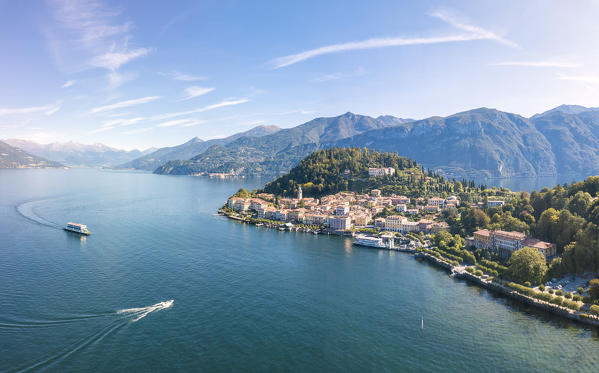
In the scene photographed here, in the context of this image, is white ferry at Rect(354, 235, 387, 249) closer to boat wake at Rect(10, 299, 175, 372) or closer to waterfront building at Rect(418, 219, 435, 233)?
waterfront building at Rect(418, 219, 435, 233)

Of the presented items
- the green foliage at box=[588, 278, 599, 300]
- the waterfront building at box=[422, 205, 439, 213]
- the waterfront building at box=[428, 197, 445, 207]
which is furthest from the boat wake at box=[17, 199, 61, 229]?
the waterfront building at box=[428, 197, 445, 207]

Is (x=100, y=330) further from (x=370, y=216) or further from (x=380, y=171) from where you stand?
(x=380, y=171)

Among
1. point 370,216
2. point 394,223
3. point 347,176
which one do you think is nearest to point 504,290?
point 394,223

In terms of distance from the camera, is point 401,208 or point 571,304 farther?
point 401,208

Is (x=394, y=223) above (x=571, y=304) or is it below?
above

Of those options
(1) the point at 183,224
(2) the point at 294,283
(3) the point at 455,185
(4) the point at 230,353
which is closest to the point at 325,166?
(3) the point at 455,185
